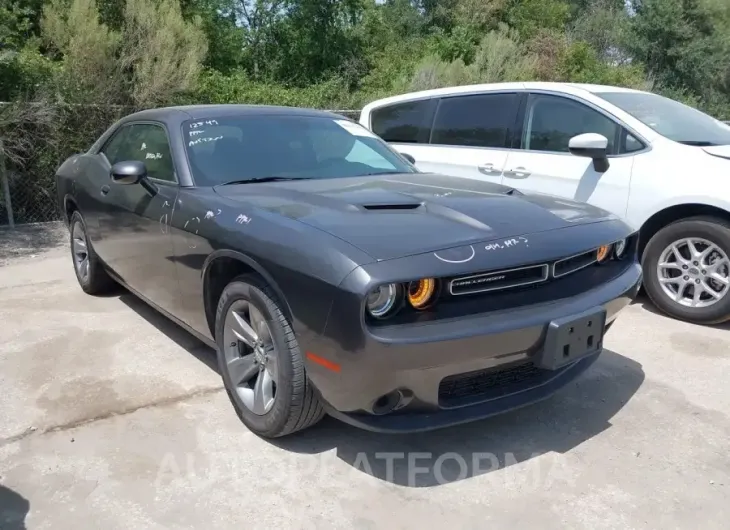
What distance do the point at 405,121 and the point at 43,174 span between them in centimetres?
473

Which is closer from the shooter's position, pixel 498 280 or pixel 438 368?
pixel 438 368

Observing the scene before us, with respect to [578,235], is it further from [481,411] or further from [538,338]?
[481,411]

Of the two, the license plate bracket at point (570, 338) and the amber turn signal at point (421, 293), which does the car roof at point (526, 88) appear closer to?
the license plate bracket at point (570, 338)

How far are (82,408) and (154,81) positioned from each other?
7348mm

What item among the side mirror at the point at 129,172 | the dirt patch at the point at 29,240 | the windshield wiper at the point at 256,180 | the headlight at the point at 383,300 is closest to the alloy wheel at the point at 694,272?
the windshield wiper at the point at 256,180

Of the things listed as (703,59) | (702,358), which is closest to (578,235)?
(702,358)

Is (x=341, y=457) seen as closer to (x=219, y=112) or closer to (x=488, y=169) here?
(x=219, y=112)

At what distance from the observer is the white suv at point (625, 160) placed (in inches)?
184

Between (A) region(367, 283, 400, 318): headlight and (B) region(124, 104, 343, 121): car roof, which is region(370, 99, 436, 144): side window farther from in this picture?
(A) region(367, 283, 400, 318): headlight

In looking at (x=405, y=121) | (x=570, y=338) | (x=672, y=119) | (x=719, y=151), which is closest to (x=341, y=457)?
(x=570, y=338)

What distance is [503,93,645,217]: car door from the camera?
5.05 meters

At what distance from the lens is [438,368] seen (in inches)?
97.9

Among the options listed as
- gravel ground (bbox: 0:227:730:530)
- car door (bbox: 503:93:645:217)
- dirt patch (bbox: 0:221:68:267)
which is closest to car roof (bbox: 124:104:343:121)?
gravel ground (bbox: 0:227:730:530)

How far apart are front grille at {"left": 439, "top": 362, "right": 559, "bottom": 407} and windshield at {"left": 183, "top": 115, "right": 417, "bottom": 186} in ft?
5.14
